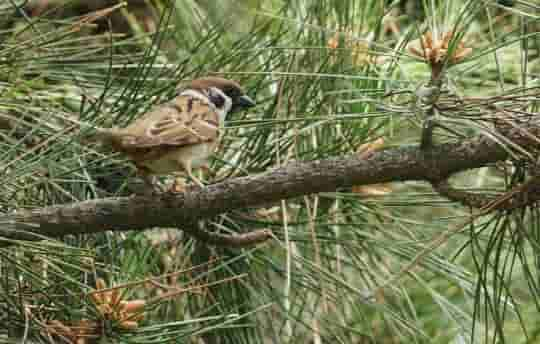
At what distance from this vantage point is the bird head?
1.89 metres

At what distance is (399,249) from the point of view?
5.91ft

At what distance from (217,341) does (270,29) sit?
75 centimetres

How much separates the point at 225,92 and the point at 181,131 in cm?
20

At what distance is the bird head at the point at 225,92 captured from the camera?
189 cm

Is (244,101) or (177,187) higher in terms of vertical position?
(244,101)

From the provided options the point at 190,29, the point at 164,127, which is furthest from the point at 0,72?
the point at 190,29

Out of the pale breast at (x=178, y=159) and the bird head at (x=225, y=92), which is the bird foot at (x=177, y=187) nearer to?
the pale breast at (x=178, y=159)

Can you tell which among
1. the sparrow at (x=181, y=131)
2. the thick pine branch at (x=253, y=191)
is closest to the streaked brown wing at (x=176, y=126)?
the sparrow at (x=181, y=131)

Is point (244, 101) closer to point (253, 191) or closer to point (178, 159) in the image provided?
point (178, 159)

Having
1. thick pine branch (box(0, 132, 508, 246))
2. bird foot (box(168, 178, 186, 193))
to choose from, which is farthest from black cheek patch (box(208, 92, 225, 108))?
thick pine branch (box(0, 132, 508, 246))

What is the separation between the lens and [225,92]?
191 cm

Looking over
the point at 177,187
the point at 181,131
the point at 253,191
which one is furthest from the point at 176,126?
the point at 253,191

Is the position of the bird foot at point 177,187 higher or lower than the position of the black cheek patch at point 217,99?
lower

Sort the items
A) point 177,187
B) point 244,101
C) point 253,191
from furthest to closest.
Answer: point 244,101
point 177,187
point 253,191
